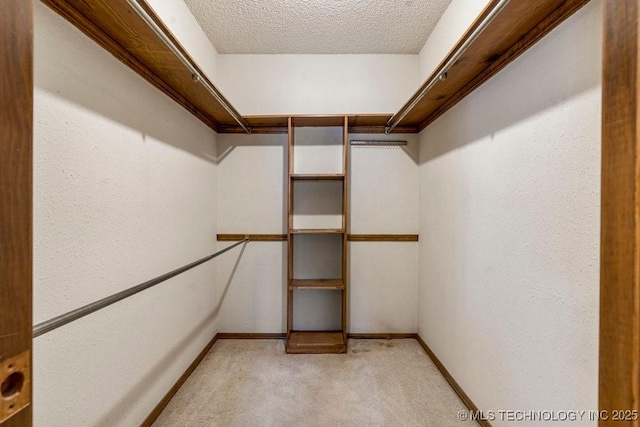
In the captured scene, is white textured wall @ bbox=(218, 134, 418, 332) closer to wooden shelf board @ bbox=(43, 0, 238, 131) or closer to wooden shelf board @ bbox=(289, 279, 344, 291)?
wooden shelf board @ bbox=(289, 279, 344, 291)

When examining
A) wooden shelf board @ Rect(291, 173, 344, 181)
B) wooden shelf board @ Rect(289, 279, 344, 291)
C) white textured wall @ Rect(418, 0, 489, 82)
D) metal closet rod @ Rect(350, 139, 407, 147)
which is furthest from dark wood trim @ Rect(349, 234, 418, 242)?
white textured wall @ Rect(418, 0, 489, 82)

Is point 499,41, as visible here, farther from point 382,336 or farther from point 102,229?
point 382,336

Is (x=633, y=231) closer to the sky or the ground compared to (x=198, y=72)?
closer to the ground

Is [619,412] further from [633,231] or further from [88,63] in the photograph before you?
[88,63]

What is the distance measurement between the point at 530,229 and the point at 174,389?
7.74 feet

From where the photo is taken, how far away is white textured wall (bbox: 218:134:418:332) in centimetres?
281

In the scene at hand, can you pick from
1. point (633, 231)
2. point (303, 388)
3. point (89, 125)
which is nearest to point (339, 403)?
point (303, 388)

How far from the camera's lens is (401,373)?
221cm

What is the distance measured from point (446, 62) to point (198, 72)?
4.54ft

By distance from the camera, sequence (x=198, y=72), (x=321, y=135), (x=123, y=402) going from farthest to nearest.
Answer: (x=321, y=135) → (x=198, y=72) → (x=123, y=402)

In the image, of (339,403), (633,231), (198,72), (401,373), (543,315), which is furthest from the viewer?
(401,373)

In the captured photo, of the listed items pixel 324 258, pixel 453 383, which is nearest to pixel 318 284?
pixel 324 258

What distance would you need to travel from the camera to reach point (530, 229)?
1.27m

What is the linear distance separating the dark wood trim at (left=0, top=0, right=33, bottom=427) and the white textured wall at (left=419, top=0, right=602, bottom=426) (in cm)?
153
